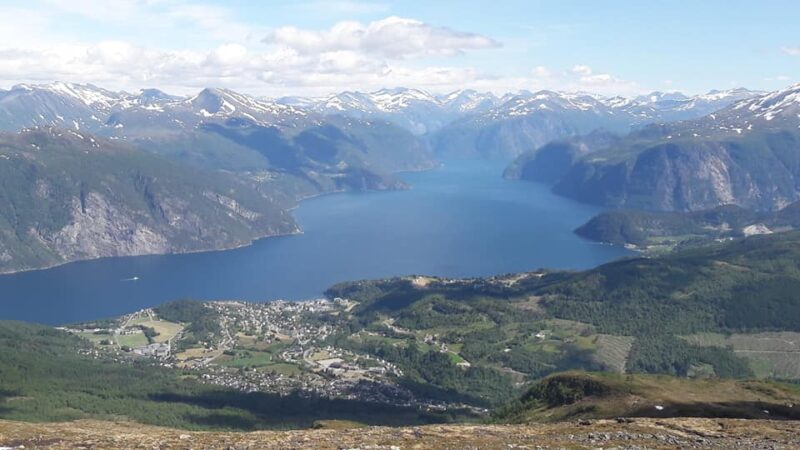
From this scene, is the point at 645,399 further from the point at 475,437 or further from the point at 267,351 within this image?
the point at 267,351

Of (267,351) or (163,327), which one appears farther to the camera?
(163,327)

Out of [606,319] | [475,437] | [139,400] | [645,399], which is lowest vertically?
[606,319]

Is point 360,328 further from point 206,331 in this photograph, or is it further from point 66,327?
point 66,327

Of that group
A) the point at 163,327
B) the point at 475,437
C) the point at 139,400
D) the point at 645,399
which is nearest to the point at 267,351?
the point at 163,327

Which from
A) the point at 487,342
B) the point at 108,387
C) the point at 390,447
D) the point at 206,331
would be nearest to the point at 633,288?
the point at 487,342

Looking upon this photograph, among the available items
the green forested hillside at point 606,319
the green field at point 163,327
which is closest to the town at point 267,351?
the green field at point 163,327

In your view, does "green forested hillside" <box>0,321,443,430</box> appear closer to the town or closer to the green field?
the town

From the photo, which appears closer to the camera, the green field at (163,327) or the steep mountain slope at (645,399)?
the steep mountain slope at (645,399)

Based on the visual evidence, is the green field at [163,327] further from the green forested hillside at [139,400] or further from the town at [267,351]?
the green forested hillside at [139,400]
